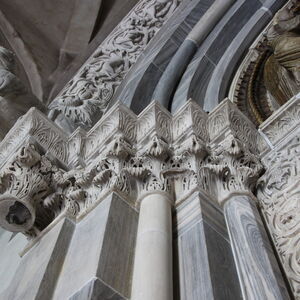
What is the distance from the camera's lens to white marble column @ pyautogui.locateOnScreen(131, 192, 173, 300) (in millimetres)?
1279

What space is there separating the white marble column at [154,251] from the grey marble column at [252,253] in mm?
219

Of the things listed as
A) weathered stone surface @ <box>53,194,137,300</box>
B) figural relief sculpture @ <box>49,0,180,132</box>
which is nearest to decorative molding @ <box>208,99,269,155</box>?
weathered stone surface @ <box>53,194,137,300</box>

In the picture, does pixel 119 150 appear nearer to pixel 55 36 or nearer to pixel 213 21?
pixel 213 21

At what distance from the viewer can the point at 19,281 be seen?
161 centimetres

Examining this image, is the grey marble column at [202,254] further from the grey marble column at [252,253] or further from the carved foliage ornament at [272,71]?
the carved foliage ornament at [272,71]

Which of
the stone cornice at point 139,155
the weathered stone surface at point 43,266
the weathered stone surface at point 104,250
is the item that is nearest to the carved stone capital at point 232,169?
the stone cornice at point 139,155

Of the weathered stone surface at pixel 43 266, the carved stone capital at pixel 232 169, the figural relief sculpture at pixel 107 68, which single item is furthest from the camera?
the figural relief sculpture at pixel 107 68

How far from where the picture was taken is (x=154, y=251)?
4.67 feet

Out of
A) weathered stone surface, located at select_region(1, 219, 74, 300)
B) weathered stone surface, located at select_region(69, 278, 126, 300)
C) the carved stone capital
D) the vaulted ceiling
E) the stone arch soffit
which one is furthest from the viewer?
the vaulted ceiling

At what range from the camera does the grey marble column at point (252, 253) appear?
1307 millimetres

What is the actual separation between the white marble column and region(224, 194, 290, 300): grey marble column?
22cm

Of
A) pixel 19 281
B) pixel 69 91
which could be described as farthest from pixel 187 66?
pixel 19 281

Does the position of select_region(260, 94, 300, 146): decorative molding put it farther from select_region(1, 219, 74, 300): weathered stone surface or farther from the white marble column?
select_region(1, 219, 74, 300): weathered stone surface

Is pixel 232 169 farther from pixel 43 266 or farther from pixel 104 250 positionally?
pixel 43 266
